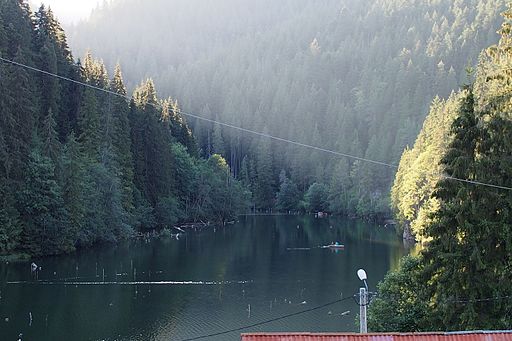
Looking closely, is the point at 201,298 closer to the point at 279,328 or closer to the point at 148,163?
the point at 279,328

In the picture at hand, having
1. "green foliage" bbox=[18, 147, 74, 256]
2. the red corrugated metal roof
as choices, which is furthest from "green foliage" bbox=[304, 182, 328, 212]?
the red corrugated metal roof

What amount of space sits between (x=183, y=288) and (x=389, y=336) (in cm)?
3150

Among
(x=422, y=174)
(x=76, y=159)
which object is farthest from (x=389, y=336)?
(x=422, y=174)

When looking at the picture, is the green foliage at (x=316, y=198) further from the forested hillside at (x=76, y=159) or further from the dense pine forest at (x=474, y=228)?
the dense pine forest at (x=474, y=228)

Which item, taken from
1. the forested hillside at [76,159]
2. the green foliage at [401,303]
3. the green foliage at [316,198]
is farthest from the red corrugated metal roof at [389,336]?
the green foliage at [316,198]

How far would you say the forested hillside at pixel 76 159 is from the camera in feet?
184

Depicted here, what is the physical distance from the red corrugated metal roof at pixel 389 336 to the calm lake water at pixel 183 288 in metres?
19.8

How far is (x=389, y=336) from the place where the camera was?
1365cm

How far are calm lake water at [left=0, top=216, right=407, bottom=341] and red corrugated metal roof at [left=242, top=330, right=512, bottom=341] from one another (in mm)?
19813

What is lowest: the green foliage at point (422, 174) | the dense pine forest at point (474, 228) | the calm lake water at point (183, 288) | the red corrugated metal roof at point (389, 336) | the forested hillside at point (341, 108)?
the calm lake water at point (183, 288)

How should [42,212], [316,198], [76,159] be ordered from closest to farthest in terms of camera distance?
1. [42,212]
2. [76,159]
3. [316,198]

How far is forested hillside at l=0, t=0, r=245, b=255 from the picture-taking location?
184 feet

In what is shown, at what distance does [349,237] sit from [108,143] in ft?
105

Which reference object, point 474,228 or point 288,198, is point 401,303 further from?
point 288,198
